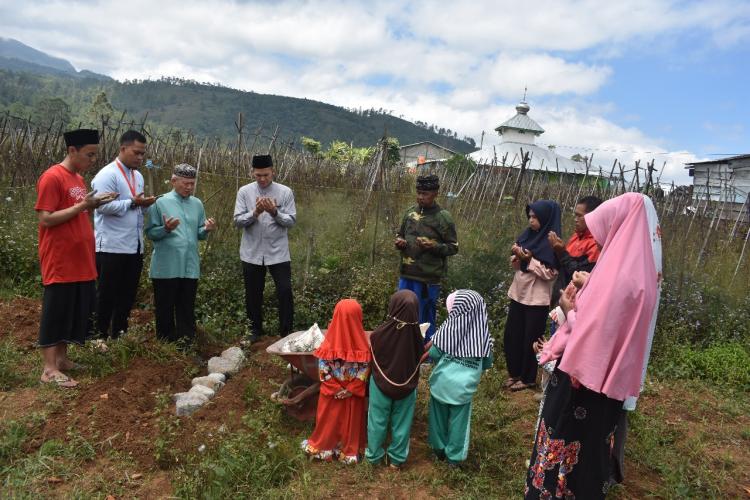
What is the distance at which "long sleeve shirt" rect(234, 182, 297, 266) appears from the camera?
4.74m

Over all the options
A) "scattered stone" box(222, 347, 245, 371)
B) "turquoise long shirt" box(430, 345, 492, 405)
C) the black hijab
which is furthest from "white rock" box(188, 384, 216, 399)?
the black hijab

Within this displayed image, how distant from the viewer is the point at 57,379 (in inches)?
145

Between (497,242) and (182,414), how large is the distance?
4.77 meters

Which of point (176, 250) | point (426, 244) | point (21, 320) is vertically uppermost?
point (426, 244)

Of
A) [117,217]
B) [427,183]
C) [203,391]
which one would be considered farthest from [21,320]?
[427,183]

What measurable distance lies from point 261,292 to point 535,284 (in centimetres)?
264

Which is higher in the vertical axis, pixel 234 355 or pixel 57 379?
pixel 234 355

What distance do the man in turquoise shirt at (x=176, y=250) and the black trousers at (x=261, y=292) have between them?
57 centimetres

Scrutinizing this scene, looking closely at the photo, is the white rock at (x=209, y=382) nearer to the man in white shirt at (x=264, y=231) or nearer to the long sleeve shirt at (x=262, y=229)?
the man in white shirt at (x=264, y=231)

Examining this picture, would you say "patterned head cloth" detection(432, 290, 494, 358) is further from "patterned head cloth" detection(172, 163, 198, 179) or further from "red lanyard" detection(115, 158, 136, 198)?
"red lanyard" detection(115, 158, 136, 198)

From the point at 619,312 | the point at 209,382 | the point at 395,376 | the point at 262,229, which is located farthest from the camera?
the point at 262,229

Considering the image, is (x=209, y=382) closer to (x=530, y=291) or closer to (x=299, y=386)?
(x=299, y=386)

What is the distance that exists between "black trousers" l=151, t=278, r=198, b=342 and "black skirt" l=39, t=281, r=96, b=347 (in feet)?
1.84

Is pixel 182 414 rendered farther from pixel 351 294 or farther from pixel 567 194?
pixel 567 194
